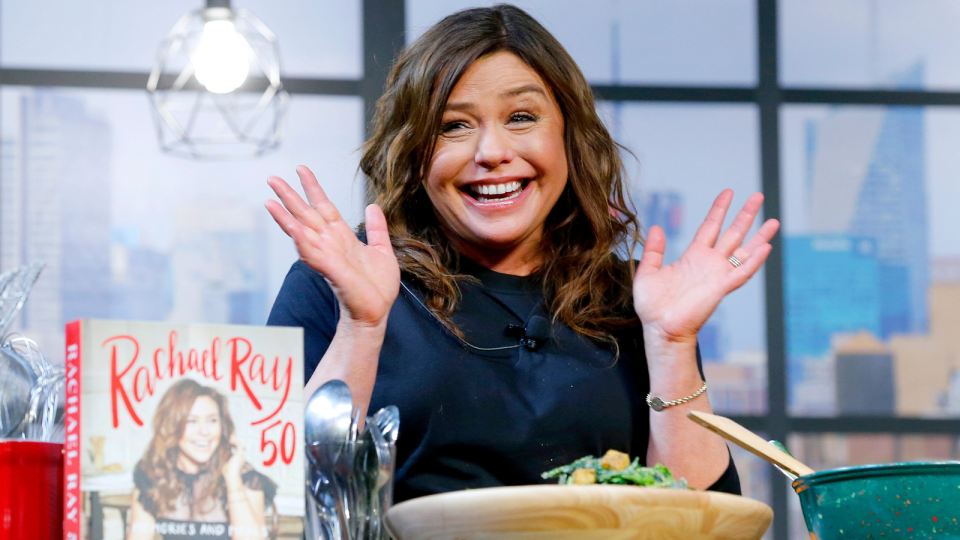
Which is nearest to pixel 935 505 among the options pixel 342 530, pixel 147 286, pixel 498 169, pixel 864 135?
pixel 342 530

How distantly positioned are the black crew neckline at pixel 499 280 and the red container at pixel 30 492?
709 mm

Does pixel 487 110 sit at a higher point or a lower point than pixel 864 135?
lower

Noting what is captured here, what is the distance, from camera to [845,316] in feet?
13.6

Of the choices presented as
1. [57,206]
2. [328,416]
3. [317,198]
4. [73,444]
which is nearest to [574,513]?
[328,416]

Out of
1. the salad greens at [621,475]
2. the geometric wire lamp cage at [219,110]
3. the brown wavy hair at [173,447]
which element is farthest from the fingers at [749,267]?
the geometric wire lamp cage at [219,110]

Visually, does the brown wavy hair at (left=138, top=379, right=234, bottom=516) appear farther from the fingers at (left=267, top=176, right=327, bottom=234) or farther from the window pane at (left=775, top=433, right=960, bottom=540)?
the window pane at (left=775, top=433, right=960, bottom=540)

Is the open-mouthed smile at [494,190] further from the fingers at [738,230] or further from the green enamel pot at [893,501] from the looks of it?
the green enamel pot at [893,501]

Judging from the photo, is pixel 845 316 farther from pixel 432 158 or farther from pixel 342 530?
pixel 342 530

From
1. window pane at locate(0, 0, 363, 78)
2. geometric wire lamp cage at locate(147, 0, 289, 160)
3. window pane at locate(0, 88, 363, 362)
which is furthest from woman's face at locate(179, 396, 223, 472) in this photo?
window pane at locate(0, 0, 363, 78)

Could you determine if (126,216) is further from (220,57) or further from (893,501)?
(893,501)

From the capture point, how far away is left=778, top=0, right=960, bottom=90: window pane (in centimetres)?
431

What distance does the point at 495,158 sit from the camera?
128 cm

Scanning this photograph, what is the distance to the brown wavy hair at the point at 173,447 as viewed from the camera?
2.07ft

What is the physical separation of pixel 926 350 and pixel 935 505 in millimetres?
3792
